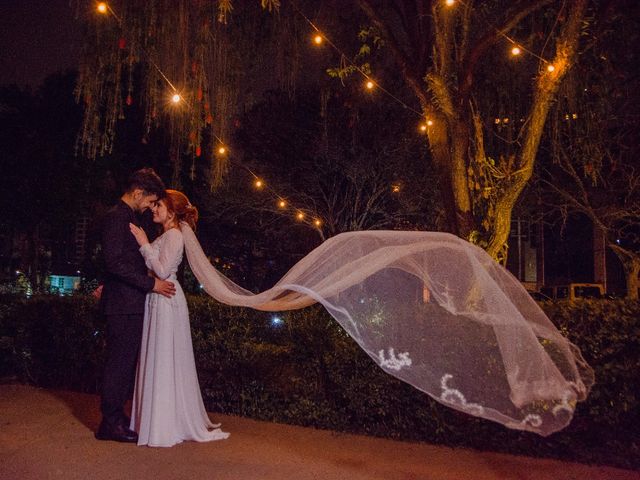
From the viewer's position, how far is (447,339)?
4.70 metres

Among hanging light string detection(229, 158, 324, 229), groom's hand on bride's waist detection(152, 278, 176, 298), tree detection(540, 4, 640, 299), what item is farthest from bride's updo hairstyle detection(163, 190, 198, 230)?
hanging light string detection(229, 158, 324, 229)

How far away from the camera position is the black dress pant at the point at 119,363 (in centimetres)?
533

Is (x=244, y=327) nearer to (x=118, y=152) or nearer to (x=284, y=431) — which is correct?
(x=284, y=431)

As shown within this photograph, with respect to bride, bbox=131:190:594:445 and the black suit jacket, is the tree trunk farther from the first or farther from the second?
the black suit jacket

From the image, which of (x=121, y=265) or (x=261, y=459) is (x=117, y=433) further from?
(x=121, y=265)

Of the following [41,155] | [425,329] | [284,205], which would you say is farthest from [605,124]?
[41,155]

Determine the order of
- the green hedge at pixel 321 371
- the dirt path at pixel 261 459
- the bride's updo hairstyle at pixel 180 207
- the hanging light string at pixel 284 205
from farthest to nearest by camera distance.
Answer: the hanging light string at pixel 284 205 → the bride's updo hairstyle at pixel 180 207 → the green hedge at pixel 321 371 → the dirt path at pixel 261 459

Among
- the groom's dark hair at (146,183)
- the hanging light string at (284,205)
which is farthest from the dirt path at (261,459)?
the hanging light string at (284,205)

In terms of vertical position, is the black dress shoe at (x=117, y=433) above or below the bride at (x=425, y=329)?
below

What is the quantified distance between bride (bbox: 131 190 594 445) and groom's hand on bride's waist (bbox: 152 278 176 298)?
4.0 inches

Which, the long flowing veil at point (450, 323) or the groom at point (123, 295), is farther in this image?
the groom at point (123, 295)

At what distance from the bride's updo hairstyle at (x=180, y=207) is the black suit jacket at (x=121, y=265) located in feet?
1.18

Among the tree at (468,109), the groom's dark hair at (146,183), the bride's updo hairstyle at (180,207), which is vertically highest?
the tree at (468,109)

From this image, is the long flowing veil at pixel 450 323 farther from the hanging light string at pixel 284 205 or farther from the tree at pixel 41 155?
the tree at pixel 41 155
